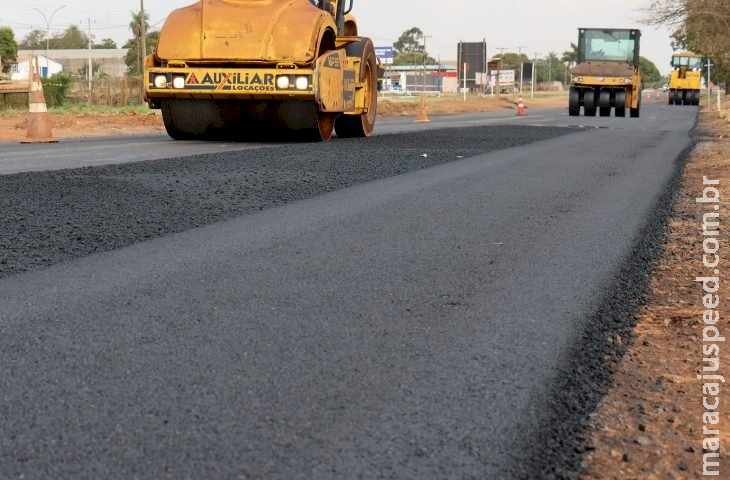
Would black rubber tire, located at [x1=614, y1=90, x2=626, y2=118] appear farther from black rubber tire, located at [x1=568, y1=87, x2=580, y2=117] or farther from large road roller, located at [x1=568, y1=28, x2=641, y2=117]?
black rubber tire, located at [x1=568, y1=87, x2=580, y2=117]

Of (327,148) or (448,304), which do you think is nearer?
(448,304)

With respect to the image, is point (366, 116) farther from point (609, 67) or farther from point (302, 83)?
point (609, 67)

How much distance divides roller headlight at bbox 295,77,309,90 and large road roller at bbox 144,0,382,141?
0.05 ft

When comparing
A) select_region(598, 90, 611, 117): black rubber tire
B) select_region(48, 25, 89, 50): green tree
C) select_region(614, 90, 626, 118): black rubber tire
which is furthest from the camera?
select_region(48, 25, 89, 50): green tree

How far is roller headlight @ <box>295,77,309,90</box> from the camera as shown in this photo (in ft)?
47.0

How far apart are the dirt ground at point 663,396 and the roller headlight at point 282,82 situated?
30.4ft

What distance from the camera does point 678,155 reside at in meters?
15.4

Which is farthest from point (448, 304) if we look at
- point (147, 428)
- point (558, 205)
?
point (558, 205)

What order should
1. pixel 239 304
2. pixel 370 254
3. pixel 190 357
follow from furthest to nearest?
pixel 370 254 < pixel 239 304 < pixel 190 357

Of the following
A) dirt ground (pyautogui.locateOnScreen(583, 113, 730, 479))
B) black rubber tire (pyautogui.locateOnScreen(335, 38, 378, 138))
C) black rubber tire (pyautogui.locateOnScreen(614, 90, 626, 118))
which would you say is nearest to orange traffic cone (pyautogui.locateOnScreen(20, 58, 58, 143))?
black rubber tire (pyautogui.locateOnScreen(335, 38, 378, 138))

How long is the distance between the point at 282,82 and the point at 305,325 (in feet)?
35.1

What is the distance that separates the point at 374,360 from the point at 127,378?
2.93 feet

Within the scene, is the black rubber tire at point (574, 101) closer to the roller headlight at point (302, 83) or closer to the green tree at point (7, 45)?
the roller headlight at point (302, 83)

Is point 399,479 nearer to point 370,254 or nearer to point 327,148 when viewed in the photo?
point 370,254
